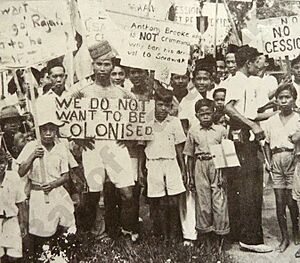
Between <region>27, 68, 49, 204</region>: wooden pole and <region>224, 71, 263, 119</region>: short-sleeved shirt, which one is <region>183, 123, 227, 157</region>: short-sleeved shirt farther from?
<region>27, 68, 49, 204</region>: wooden pole

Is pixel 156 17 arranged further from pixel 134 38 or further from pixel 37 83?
pixel 37 83

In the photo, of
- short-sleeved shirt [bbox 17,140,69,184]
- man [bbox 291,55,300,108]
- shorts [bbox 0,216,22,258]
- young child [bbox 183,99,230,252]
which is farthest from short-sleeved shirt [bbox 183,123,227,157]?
shorts [bbox 0,216,22,258]

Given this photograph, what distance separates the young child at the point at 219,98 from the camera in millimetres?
2371

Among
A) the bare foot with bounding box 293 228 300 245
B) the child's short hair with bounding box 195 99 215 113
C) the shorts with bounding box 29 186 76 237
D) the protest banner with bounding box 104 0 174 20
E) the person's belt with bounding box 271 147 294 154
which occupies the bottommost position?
the bare foot with bounding box 293 228 300 245

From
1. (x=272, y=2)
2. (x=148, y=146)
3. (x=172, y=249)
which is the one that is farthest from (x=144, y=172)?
(x=272, y=2)

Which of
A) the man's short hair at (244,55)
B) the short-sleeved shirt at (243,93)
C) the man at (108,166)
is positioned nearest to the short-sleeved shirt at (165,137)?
the man at (108,166)

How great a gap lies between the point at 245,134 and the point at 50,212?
2.58 ft

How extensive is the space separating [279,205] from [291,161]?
174 millimetres

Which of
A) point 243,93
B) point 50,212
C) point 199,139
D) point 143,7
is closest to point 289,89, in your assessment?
point 243,93

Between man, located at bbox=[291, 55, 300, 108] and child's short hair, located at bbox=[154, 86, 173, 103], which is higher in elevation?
man, located at bbox=[291, 55, 300, 108]

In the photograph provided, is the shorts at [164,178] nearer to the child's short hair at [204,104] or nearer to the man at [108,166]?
the man at [108,166]

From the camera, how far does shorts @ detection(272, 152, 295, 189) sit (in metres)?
2.39

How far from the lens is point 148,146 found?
2346 mm

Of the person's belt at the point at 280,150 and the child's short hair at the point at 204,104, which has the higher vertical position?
the child's short hair at the point at 204,104
